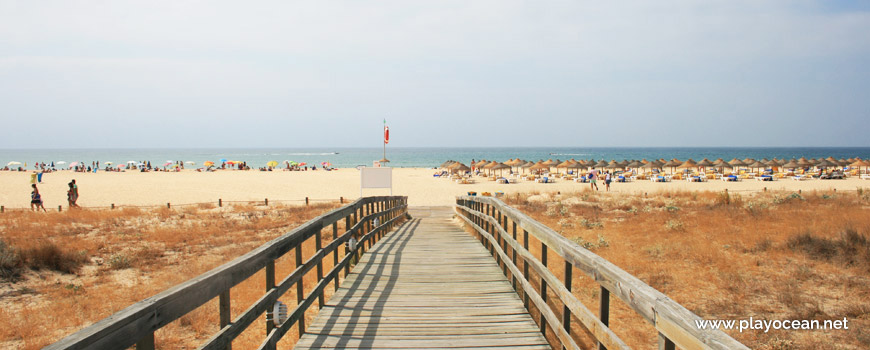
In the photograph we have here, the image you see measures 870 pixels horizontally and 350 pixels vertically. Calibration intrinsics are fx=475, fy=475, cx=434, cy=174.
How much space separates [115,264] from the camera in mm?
10906

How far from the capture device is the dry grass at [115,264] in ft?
22.3

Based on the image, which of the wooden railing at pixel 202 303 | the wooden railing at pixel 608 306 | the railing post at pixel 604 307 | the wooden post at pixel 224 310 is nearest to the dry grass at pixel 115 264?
the wooden railing at pixel 202 303

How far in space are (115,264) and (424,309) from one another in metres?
9.38

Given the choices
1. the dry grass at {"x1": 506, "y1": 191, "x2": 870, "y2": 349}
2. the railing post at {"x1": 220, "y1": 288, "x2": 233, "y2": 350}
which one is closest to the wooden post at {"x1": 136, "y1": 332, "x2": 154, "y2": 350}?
the railing post at {"x1": 220, "y1": 288, "x2": 233, "y2": 350}

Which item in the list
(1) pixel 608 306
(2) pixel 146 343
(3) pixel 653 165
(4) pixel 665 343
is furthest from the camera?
(3) pixel 653 165

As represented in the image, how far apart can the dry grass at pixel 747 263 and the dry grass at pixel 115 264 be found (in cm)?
560

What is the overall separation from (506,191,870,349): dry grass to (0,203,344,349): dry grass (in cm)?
560

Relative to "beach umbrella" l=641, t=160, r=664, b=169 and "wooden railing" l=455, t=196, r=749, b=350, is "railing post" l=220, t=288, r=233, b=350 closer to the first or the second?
"wooden railing" l=455, t=196, r=749, b=350

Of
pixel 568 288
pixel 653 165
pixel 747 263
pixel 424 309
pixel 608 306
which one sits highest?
pixel 608 306

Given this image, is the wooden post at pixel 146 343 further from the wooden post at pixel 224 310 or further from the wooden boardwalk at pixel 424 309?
the wooden boardwalk at pixel 424 309

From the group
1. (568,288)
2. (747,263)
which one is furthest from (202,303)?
(747,263)

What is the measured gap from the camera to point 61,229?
1552cm

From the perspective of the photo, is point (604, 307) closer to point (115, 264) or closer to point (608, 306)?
point (608, 306)

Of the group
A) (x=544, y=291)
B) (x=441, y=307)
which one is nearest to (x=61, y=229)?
(x=441, y=307)
